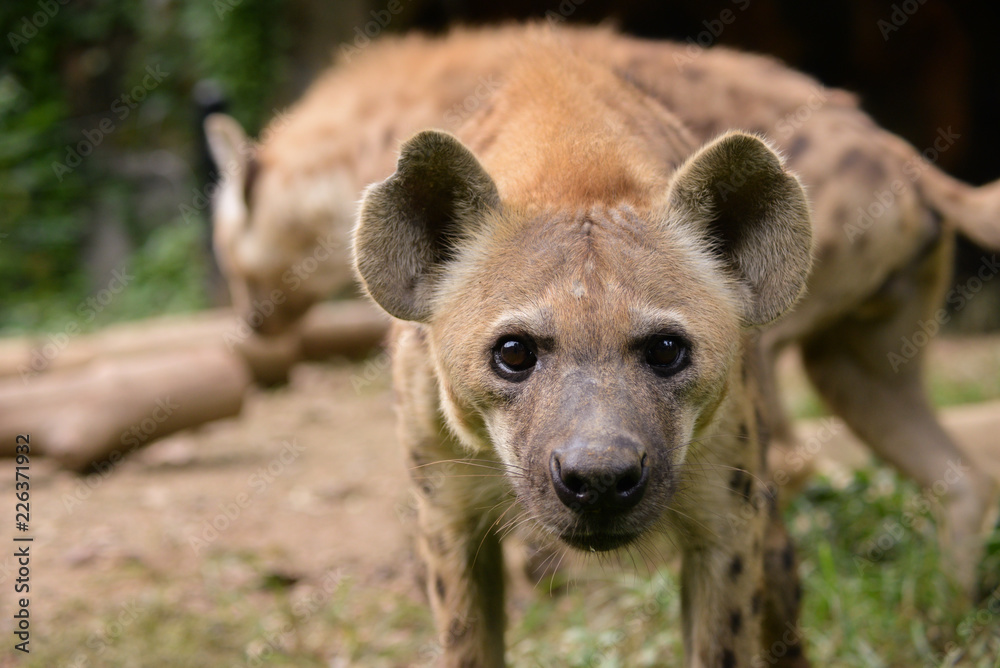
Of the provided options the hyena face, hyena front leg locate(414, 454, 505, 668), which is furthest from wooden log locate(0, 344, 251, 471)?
the hyena face

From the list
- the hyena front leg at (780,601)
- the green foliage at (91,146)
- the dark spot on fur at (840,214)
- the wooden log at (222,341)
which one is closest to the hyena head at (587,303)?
the hyena front leg at (780,601)

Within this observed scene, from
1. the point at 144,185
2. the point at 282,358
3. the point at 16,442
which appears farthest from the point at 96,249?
the point at 16,442

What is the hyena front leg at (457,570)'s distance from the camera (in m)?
2.82

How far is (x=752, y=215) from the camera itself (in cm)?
251

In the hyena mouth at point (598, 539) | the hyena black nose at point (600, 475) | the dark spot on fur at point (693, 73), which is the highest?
the hyena black nose at point (600, 475)

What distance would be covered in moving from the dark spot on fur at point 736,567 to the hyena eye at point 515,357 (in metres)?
0.89

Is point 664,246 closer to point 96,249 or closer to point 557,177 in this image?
point 557,177

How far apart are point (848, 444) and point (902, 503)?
1.19 m

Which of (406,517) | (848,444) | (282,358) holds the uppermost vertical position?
(406,517)

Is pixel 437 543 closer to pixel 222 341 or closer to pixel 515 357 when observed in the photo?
pixel 515 357

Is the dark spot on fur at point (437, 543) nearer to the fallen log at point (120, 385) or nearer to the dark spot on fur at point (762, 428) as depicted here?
the dark spot on fur at point (762, 428)

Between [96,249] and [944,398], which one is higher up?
[944,398]

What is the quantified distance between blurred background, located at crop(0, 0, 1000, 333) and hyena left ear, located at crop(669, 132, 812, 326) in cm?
701

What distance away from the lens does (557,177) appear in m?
2.59
